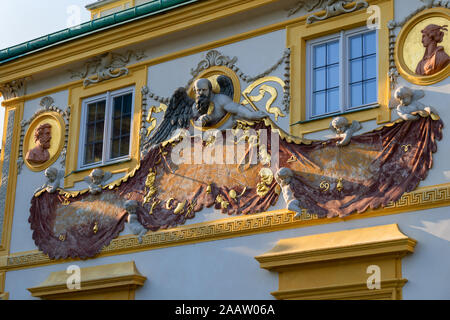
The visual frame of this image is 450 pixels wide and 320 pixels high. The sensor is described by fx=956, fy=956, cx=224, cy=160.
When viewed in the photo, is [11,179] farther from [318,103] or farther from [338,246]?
[338,246]

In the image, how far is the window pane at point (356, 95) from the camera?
13.3 m

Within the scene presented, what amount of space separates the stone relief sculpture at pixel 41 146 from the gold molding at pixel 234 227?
5.47ft

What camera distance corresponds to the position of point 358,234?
1244 centimetres

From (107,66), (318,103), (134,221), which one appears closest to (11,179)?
(107,66)

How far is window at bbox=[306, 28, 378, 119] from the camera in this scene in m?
13.3

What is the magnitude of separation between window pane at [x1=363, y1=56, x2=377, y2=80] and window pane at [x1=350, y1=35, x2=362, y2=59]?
0.18 metres

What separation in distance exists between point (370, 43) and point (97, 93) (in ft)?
16.6

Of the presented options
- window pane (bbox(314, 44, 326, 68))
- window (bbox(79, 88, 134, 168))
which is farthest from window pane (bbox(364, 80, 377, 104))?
window (bbox(79, 88, 134, 168))

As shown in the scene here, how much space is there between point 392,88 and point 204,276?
12.4 ft

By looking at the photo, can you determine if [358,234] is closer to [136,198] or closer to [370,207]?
[370,207]

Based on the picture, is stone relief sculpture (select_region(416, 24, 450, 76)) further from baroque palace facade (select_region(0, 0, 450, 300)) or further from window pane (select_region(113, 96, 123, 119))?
window pane (select_region(113, 96, 123, 119))

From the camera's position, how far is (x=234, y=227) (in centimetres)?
1371
